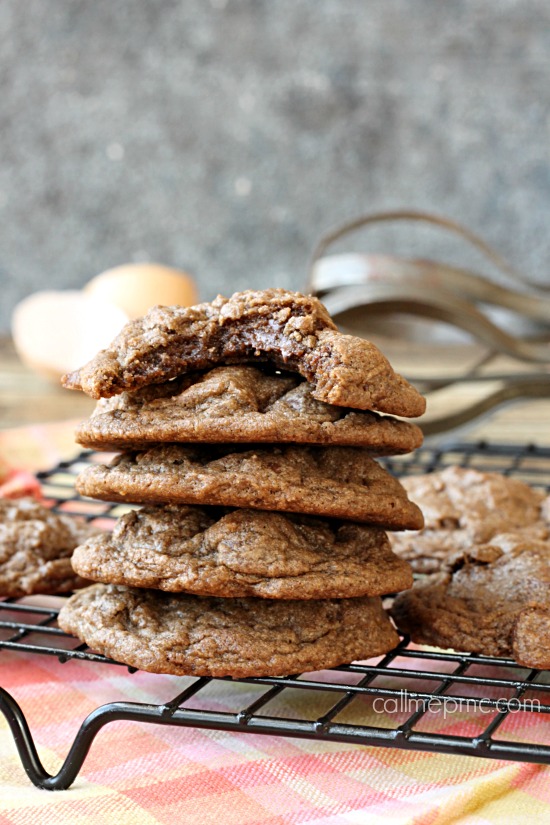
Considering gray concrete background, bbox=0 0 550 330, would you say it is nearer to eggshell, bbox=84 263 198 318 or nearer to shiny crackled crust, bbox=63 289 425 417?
eggshell, bbox=84 263 198 318

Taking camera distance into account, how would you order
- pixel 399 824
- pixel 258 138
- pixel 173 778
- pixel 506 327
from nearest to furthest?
pixel 399 824
pixel 173 778
pixel 506 327
pixel 258 138

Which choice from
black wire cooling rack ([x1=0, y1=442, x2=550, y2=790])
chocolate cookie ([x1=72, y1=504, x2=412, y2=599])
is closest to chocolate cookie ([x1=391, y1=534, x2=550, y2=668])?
black wire cooling rack ([x1=0, y1=442, x2=550, y2=790])

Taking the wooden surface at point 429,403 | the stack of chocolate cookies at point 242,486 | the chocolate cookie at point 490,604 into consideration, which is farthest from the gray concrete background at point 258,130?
the stack of chocolate cookies at point 242,486

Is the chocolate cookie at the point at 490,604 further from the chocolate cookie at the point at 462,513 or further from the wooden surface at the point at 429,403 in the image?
the wooden surface at the point at 429,403

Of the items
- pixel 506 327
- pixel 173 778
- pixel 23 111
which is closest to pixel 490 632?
pixel 173 778

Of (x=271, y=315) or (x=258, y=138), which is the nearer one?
(x=271, y=315)

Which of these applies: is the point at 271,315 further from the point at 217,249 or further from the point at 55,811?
the point at 217,249

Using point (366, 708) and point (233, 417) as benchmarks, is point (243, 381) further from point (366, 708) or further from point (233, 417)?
point (366, 708)
